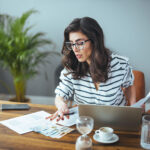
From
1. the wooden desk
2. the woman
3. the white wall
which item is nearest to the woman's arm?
the woman

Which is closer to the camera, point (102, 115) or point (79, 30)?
point (102, 115)

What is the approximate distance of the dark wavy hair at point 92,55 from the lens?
64.1 inches

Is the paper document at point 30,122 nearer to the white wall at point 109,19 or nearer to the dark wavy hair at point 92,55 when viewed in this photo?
the dark wavy hair at point 92,55

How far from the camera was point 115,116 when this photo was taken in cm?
129

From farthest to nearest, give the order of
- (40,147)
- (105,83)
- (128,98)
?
(128,98) < (105,83) < (40,147)

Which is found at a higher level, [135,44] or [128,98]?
[135,44]

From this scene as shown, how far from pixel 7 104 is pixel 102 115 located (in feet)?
2.69

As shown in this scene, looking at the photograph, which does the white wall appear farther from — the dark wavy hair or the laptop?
the laptop

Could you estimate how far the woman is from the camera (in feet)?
5.36

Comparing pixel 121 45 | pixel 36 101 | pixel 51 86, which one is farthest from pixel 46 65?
pixel 121 45

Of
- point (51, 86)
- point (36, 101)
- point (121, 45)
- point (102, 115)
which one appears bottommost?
point (36, 101)

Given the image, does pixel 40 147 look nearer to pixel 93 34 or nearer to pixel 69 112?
pixel 69 112

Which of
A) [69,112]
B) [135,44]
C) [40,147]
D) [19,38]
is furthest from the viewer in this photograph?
[135,44]

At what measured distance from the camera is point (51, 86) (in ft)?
12.3
